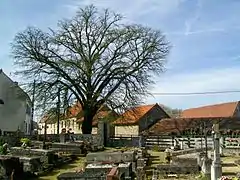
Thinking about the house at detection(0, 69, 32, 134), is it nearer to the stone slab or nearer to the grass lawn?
the grass lawn

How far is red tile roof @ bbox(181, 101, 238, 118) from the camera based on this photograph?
2370 inches

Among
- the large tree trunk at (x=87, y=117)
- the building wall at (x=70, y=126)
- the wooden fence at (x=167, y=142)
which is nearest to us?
the wooden fence at (x=167, y=142)

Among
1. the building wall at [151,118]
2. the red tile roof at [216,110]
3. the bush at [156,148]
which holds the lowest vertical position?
the bush at [156,148]

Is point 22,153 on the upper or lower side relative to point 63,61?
lower

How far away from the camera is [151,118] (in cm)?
5866

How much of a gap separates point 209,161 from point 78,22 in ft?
89.3

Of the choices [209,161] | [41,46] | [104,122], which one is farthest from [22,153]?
[41,46]

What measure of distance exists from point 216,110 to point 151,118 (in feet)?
38.6

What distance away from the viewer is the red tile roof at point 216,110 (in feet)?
197

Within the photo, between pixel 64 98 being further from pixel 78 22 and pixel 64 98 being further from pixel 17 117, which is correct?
pixel 17 117

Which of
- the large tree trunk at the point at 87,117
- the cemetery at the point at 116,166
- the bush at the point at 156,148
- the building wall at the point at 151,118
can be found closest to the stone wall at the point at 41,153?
the cemetery at the point at 116,166

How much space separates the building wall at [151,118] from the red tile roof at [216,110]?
8.81 meters

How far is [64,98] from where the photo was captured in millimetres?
40219

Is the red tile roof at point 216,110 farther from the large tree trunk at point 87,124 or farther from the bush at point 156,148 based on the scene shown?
the bush at point 156,148
